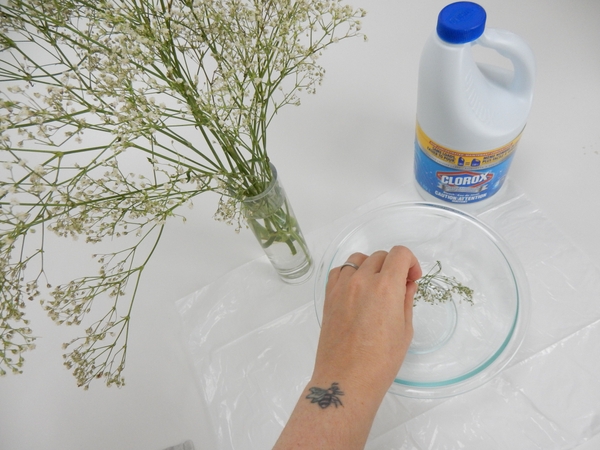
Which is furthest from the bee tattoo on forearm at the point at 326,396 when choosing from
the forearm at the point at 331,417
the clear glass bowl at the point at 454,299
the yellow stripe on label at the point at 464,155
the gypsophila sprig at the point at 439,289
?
the yellow stripe on label at the point at 464,155

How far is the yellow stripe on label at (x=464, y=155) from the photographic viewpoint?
65 centimetres

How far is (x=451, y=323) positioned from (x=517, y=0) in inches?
27.8

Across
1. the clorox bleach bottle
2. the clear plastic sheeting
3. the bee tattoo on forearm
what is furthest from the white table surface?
the bee tattoo on forearm

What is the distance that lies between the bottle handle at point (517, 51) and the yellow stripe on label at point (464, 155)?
75mm

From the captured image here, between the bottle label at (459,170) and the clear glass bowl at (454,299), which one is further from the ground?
the bottle label at (459,170)

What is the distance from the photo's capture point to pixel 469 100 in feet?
1.97

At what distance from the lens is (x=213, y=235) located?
864 millimetres

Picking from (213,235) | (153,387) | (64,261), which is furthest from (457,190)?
(64,261)

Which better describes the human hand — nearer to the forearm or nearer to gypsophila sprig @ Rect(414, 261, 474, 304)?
the forearm

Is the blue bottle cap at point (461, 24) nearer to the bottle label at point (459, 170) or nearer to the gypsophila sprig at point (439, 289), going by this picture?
the bottle label at point (459, 170)

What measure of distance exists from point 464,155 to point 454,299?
0.23 m

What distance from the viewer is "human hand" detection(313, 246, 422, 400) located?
0.54m

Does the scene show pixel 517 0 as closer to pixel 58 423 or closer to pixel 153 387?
pixel 153 387

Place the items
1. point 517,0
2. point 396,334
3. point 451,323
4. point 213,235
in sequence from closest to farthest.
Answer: point 396,334, point 451,323, point 213,235, point 517,0
